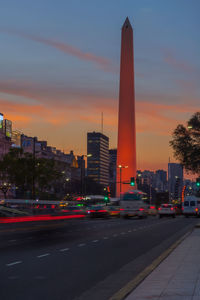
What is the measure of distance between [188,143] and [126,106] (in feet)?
208

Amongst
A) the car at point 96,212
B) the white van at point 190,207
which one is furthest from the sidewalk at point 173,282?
the white van at point 190,207

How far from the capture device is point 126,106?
101875mm

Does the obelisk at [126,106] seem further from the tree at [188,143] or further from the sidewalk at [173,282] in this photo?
the sidewalk at [173,282]

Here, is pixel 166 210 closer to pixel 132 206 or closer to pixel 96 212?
pixel 132 206

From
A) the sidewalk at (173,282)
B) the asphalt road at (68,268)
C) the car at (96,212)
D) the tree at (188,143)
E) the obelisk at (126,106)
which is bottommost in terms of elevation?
the asphalt road at (68,268)

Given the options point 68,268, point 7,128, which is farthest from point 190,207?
point 7,128

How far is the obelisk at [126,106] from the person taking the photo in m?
97.3

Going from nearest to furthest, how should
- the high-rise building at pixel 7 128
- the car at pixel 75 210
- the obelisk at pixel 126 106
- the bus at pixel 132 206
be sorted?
the car at pixel 75 210, the bus at pixel 132 206, the obelisk at pixel 126 106, the high-rise building at pixel 7 128

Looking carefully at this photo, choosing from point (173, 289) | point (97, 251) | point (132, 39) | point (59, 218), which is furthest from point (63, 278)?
point (132, 39)

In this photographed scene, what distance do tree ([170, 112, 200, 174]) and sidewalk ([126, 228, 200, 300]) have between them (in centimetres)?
2178

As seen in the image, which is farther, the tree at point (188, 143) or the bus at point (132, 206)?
the bus at point (132, 206)

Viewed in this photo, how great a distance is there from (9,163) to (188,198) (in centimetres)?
3969

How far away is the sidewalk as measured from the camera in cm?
995

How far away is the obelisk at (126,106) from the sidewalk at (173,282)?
3262 inches
